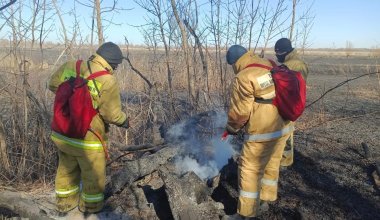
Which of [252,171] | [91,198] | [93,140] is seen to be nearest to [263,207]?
[252,171]

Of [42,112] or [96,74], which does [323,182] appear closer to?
[96,74]

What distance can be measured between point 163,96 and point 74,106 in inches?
172

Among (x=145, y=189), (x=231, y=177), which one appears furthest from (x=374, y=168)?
(x=145, y=189)

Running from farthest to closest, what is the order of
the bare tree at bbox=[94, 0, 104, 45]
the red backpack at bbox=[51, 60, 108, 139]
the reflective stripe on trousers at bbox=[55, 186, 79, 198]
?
the bare tree at bbox=[94, 0, 104, 45], the reflective stripe on trousers at bbox=[55, 186, 79, 198], the red backpack at bbox=[51, 60, 108, 139]

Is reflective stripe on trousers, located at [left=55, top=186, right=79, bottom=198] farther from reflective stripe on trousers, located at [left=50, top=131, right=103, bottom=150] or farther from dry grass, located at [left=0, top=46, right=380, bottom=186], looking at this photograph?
dry grass, located at [left=0, top=46, right=380, bottom=186]

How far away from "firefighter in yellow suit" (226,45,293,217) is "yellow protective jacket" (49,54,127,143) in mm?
1302

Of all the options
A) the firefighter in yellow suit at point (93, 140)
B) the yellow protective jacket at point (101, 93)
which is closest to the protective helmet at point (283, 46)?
the firefighter in yellow suit at point (93, 140)

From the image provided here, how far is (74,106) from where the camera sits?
3.83 meters

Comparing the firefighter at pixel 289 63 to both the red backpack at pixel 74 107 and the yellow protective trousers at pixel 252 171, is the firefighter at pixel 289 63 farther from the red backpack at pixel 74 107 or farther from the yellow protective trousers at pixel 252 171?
the red backpack at pixel 74 107

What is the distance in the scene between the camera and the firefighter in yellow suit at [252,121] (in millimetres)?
3939

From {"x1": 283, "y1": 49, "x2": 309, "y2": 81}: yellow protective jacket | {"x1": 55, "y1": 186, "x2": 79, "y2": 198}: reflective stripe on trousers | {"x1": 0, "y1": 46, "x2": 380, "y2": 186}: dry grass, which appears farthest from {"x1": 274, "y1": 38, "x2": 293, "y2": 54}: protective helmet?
{"x1": 55, "y1": 186, "x2": 79, "y2": 198}: reflective stripe on trousers

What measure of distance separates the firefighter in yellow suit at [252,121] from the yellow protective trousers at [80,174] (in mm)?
1602

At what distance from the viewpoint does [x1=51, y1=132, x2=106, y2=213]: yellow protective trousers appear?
4086 millimetres

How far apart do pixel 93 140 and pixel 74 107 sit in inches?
18.9
